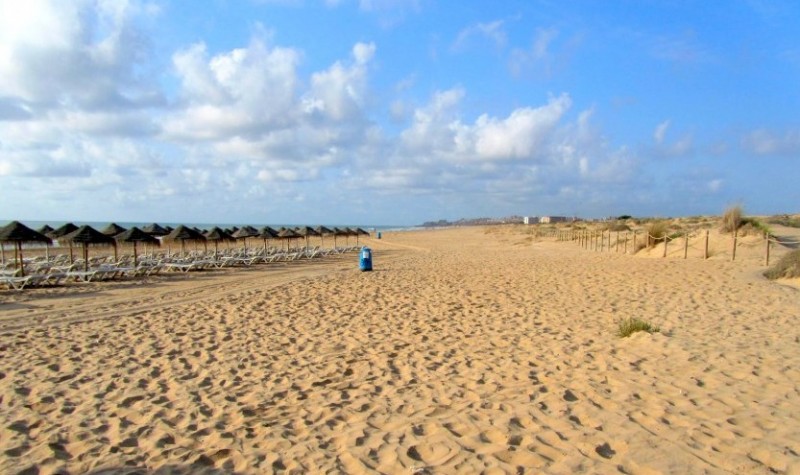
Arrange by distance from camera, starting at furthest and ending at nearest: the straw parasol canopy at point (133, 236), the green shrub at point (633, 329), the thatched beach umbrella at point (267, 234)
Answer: the thatched beach umbrella at point (267, 234) → the straw parasol canopy at point (133, 236) → the green shrub at point (633, 329)

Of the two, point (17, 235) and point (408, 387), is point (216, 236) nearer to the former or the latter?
point (17, 235)

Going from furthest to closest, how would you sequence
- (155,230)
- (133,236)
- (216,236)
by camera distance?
(216,236), (155,230), (133,236)

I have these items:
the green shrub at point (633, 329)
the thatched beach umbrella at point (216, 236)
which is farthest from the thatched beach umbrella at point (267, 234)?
the green shrub at point (633, 329)

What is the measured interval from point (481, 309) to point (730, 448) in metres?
5.00

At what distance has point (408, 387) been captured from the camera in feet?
14.5

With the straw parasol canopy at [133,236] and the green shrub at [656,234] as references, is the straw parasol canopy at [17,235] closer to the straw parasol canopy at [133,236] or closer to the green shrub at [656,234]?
the straw parasol canopy at [133,236]

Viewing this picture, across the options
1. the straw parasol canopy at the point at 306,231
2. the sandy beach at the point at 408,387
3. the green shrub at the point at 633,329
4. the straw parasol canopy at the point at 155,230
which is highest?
the straw parasol canopy at the point at 155,230

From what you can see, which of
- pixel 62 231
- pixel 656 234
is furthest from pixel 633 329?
pixel 62 231

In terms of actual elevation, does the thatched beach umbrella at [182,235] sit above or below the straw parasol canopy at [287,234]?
above

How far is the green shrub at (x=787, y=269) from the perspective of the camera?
1046 cm

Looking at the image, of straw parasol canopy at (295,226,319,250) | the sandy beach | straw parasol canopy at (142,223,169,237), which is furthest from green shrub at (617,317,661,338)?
straw parasol canopy at (295,226,319,250)

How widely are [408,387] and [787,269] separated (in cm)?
1043

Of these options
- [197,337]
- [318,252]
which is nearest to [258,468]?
[197,337]

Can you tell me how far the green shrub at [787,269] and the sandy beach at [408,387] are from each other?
2.25 m
